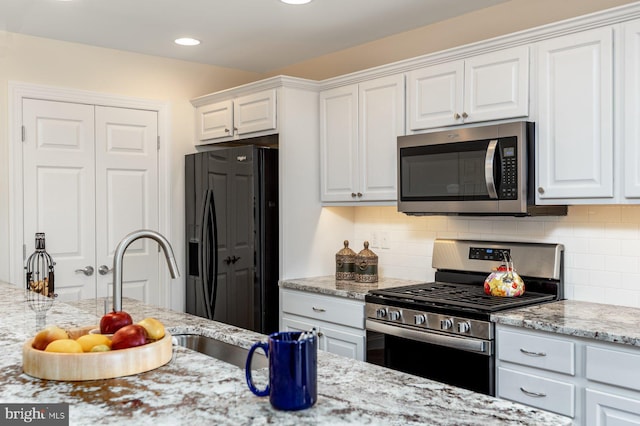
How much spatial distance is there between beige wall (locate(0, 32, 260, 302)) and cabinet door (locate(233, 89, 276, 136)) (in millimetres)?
593

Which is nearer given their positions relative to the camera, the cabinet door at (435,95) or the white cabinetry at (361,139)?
the cabinet door at (435,95)

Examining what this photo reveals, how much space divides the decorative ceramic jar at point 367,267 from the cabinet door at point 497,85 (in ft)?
3.45

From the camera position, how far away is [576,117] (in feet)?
8.64

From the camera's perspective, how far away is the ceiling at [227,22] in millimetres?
3266

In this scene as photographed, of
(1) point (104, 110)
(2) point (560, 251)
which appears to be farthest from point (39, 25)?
(2) point (560, 251)

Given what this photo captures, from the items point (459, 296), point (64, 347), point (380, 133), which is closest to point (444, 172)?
point (380, 133)

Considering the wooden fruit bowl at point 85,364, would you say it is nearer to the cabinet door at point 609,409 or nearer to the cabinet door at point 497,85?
the cabinet door at point 609,409

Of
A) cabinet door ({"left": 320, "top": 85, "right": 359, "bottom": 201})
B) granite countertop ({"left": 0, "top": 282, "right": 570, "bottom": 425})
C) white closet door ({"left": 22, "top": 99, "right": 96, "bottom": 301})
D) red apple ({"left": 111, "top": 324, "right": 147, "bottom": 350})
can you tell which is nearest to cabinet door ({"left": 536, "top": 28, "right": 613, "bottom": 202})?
cabinet door ({"left": 320, "top": 85, "right": 359, "bottom": 201})

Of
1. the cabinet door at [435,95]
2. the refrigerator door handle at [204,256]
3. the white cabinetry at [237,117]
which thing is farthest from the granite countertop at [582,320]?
the refrigerator door handle at [204,256]

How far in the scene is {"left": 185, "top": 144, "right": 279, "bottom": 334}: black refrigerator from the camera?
3811mm

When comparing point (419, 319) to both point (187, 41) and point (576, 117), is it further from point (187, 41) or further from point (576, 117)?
point (187, 41)

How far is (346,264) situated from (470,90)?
133cm

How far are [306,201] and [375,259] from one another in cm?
60

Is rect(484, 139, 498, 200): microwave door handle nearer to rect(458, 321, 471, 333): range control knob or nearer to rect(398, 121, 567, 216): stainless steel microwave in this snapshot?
rect(398, 121, 567, 216): stainless steel microwave
